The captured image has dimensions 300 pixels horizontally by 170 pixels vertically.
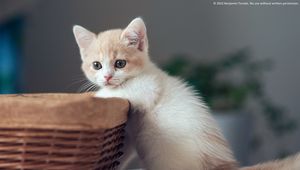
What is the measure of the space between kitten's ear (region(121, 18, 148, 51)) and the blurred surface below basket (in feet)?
1.03

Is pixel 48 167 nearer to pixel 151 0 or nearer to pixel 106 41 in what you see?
pixel 106 41

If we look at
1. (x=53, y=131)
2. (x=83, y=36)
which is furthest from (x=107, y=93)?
(x=53, y=131)

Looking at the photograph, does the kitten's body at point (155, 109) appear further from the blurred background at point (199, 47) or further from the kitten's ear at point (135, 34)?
the blurred background at point (199, 47)

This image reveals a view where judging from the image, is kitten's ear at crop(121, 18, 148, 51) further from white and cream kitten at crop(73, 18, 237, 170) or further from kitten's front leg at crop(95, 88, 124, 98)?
kitten's front leg at crop(95, 88, 124, 98)

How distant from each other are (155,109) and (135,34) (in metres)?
0.19

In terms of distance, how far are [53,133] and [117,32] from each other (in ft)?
1.33

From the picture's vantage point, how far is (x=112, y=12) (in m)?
2.88

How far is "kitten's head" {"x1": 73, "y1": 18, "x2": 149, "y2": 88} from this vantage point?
3.07ft

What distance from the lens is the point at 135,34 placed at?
96 centimetres

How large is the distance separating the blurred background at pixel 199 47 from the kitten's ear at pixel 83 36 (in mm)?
1584

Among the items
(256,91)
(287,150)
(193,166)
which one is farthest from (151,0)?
(193,166)

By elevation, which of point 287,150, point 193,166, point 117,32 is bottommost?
point 287,150

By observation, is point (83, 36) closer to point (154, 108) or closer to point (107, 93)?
point (107, 93)

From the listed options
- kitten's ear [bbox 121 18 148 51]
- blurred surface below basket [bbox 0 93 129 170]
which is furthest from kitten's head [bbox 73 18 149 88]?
blurred surface below basket [bbox 0 93 129 170]
